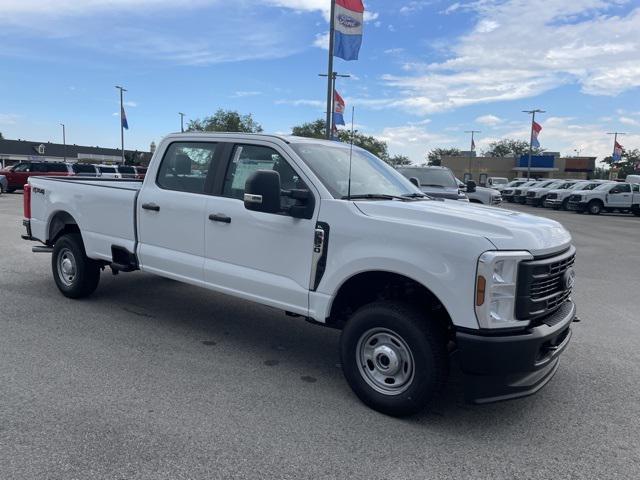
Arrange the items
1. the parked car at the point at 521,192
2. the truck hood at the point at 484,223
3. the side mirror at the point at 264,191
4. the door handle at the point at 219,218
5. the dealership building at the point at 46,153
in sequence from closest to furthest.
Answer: the truck hood at the point at 484,223 → the side mirror at the point at 264,191 → the door handle at the point at 219,218 → the parked car at the point at 521,192 → the dealership building at the point at 46,153

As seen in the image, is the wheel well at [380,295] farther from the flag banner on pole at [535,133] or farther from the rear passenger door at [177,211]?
the flag banner on pole at [535,133]

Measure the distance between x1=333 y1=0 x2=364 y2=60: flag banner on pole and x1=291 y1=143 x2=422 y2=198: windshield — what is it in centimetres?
970

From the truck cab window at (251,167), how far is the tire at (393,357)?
135 centimetres

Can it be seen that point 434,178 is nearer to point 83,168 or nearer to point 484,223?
point 484,223

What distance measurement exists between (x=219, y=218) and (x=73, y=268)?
2.77m

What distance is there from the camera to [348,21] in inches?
545

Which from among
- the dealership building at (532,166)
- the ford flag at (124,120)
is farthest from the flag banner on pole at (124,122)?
the dealership building at (532,166)

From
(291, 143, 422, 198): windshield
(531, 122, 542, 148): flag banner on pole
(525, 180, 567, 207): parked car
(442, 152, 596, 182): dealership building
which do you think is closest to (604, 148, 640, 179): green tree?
(442, 152, 596, 182): dealership building

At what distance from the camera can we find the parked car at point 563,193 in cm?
3168

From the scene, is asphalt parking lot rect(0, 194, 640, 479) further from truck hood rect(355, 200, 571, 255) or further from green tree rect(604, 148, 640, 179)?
green tree rect(604, 148, 640, 179)

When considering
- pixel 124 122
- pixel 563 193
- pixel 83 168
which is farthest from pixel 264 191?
pixel 124 122

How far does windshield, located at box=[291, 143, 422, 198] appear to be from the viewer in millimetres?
4293

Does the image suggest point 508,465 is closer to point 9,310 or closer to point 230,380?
point 230,380

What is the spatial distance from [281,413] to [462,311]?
1.47 m
